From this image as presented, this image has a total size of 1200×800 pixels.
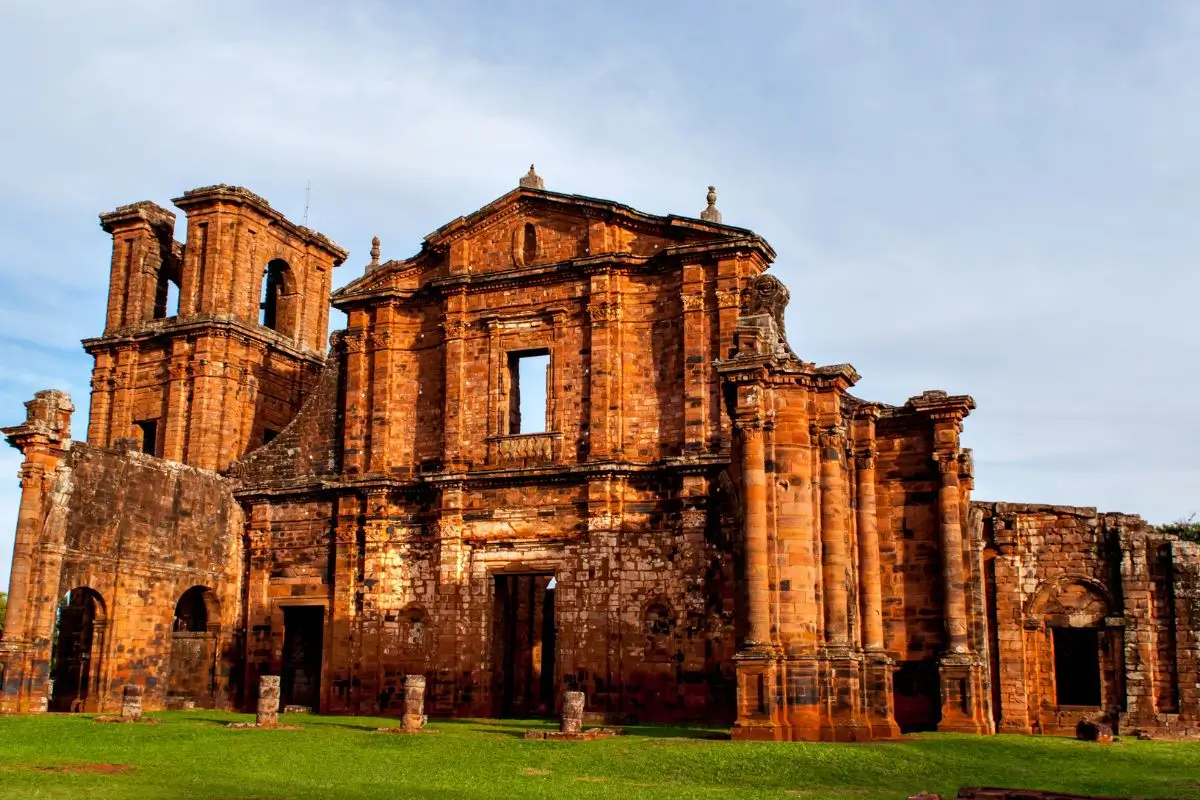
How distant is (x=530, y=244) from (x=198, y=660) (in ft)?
40.0

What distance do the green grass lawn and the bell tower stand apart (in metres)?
11.8

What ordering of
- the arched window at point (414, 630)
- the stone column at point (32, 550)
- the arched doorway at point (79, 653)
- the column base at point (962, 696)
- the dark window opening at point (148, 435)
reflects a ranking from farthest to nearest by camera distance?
the dark window opening at point (148, 435), the arched window at point (414, 630), the arched doorway at point (79, 653), the stone column at point (32, 550), the column base at point (962, 696)

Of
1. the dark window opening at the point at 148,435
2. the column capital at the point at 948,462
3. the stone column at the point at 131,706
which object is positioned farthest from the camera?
the dark window opening at the point at 148,435

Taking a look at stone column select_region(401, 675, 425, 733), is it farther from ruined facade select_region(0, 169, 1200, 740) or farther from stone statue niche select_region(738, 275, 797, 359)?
stone statue niche select_region(738, 275, 797, 359)

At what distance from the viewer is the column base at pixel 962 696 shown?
21828 mm

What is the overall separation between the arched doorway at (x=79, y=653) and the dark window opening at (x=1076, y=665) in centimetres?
1943

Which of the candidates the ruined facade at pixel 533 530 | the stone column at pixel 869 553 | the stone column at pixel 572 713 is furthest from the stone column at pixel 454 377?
the stone column at pixel 869 553

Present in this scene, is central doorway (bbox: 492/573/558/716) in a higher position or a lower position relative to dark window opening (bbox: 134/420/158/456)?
lower

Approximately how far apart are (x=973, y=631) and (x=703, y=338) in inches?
311

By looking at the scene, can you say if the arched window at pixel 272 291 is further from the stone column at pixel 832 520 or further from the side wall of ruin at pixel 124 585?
the stone column at pixel 832 520

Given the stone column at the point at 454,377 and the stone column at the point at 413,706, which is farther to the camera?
the stone column at the point at 454,377

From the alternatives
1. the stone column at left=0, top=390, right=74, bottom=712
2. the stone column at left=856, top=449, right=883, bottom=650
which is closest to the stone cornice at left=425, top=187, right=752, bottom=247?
the stone column at left=856, top=449, right=883, bottom=650

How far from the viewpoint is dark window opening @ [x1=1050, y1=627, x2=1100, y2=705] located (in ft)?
78.1

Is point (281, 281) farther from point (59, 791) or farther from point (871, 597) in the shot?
point (59, 791)
